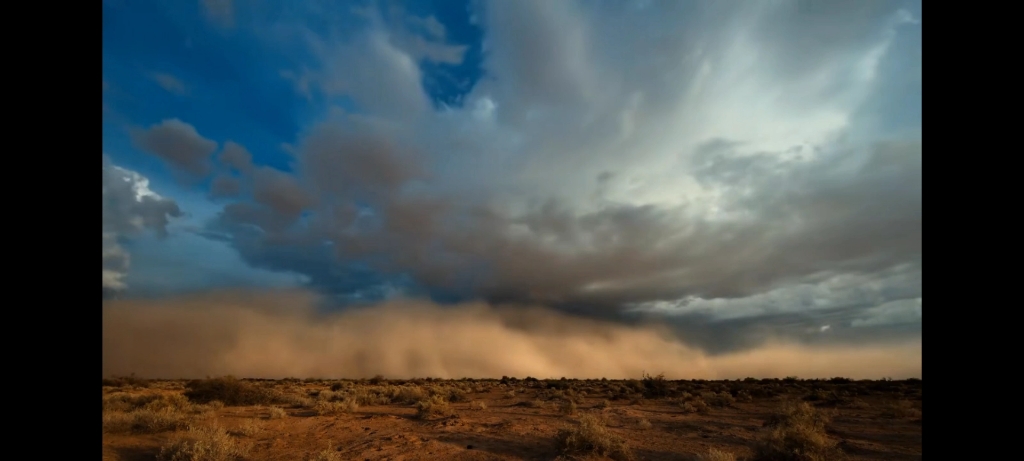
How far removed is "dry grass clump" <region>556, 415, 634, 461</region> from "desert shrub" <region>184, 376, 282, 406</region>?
1767 centimetres

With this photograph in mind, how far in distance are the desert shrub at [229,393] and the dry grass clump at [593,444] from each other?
696 inches

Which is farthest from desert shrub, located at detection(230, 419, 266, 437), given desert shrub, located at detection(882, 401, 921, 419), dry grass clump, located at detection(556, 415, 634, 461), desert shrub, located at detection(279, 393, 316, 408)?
desert shrub, located at detection(882, 401, 921, 419)

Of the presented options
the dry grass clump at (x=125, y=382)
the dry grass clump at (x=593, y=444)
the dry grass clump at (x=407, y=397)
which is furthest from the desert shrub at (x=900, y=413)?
the dry grass clump at (x=125, y=382)

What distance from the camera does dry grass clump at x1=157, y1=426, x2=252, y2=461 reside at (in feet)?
33.9

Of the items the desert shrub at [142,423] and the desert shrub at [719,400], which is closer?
the desert shrub at [142,423]

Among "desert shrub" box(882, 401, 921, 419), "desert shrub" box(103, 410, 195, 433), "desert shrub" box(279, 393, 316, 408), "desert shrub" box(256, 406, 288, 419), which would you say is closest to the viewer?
"desert shrub" box(103, 410, 195, 433)

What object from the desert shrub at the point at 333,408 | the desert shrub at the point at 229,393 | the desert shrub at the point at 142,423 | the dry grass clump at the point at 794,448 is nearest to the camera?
the dry grass clump at the point at 794,448

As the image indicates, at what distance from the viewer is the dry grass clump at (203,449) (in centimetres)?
1032

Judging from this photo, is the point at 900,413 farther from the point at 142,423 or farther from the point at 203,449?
the point at 142,423

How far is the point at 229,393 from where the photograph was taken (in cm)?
2189

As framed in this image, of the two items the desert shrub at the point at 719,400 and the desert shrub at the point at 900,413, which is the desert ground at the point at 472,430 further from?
the desert shrub at the point at 719,400

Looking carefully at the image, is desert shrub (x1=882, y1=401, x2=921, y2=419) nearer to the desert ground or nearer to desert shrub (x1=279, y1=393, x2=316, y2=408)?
the desert ground

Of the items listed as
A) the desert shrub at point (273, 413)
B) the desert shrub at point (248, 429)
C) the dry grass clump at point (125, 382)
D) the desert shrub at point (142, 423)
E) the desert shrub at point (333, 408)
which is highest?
the desert shrub at point (142, 423)
